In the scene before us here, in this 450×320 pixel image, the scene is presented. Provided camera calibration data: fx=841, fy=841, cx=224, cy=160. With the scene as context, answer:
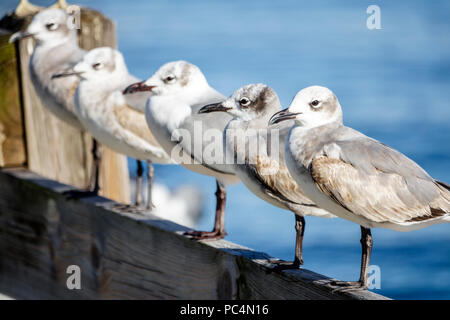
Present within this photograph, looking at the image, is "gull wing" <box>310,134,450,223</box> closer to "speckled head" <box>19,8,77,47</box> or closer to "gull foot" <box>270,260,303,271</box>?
"gull foot" <box>270,260,303,271</box>

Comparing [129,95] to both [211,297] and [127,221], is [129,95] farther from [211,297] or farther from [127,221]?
[211,297]

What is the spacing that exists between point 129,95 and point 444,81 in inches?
451

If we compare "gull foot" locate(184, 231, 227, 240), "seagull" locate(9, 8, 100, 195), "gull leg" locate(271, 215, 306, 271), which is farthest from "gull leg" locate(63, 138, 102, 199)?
"gull leg" locate(271, 215, 306, 271)

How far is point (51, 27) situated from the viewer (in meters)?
5.49

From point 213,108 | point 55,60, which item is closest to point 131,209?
point 213,108

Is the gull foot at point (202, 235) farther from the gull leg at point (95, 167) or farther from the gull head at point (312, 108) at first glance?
the gull leg at point (95, 167)

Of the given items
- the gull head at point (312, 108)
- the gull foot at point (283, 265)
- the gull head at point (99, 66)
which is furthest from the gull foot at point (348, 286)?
the gull head at point (99, 66)

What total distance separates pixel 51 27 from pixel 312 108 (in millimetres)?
2685

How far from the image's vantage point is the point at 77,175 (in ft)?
18.0

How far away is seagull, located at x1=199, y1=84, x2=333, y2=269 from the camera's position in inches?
140

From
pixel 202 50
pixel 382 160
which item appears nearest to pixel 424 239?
pixel 382 160

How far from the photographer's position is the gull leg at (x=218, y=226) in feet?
12.4

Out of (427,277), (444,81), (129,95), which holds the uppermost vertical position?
(129,95)

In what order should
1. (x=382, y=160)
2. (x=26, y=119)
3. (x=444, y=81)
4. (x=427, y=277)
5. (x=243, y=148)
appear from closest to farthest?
(x=382, y=160) → (x=243, y=148) → (x=26, y=119) → (x=427, y=277) → (x=444, y=81)
